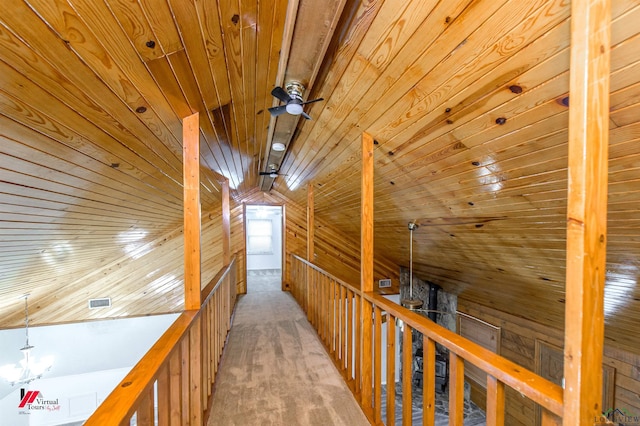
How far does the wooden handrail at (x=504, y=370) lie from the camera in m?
0.80

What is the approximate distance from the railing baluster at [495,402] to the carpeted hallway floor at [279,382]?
4.07ft

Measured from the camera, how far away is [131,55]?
45.0 inches

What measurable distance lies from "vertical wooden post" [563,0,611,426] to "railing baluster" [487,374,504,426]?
0.27 meters

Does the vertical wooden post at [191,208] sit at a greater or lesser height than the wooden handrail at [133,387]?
greater

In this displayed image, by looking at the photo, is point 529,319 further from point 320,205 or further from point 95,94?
point 95,94

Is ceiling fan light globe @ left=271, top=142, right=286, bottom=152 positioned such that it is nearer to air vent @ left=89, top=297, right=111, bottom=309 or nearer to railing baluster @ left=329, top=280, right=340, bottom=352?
railing baluster @ left=329, top=280, right=340, bottom=352

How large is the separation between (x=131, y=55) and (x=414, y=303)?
10.2 ft

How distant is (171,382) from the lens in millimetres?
1295

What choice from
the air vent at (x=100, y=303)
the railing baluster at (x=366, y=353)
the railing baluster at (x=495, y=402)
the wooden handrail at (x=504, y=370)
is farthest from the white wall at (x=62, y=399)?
the railing baluster at (x=495, y=402)

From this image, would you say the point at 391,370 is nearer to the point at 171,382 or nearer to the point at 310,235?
the point at 171,382

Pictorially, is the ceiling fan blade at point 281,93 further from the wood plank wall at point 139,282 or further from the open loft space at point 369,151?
the wood plank wall at point 139,282

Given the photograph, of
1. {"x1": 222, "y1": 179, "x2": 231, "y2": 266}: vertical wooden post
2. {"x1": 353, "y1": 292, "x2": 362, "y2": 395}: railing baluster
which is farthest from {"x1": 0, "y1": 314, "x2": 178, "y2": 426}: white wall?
{"x1": 353, "y1": 292, "x2": 362, "y2": 395}: railing baluster

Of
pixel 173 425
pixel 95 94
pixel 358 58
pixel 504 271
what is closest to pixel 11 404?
pixel 173 425

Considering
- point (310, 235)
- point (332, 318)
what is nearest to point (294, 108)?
point (332, 318)
